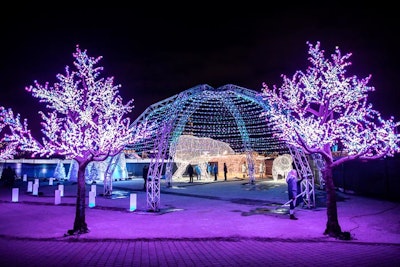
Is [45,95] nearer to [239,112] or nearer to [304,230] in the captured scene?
[304,230]

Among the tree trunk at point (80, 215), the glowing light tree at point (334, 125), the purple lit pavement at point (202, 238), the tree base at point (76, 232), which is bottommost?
the purple lit pavement at point (202, 238)

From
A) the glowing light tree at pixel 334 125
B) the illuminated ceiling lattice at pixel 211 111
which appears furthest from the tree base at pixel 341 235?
the illuminated ceiling lattice at pixel 211 111

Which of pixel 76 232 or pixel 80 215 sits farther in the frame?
pixel 80 215

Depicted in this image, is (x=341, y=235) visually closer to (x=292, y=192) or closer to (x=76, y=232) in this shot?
(x=292, y=192)

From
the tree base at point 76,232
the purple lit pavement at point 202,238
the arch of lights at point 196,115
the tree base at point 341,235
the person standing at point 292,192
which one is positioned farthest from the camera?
the arch of lights at point 196,115

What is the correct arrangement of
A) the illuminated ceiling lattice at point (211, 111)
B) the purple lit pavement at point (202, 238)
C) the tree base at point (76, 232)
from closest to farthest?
1. the purple lit pavement at point (202, 238)
2. the tree base at point (76, 232)
3. the illuminated ceiling lattice at point (211, 111)

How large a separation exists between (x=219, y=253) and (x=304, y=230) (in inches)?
135

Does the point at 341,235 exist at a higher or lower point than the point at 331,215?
lower

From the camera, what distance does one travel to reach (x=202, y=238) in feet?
26.9

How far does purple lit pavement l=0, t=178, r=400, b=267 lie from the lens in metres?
6.41

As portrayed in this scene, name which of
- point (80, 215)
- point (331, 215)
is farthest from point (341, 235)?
point (80, 215)

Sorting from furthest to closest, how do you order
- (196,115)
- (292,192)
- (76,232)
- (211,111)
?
(211,111) < (196,115) < (292,192) < (76,232)

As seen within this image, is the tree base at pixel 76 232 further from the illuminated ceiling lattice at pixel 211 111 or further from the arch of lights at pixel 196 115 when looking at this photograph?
the illuminated ceiling lattice at pixel 211 111

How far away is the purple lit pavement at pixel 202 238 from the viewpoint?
6.41 m
